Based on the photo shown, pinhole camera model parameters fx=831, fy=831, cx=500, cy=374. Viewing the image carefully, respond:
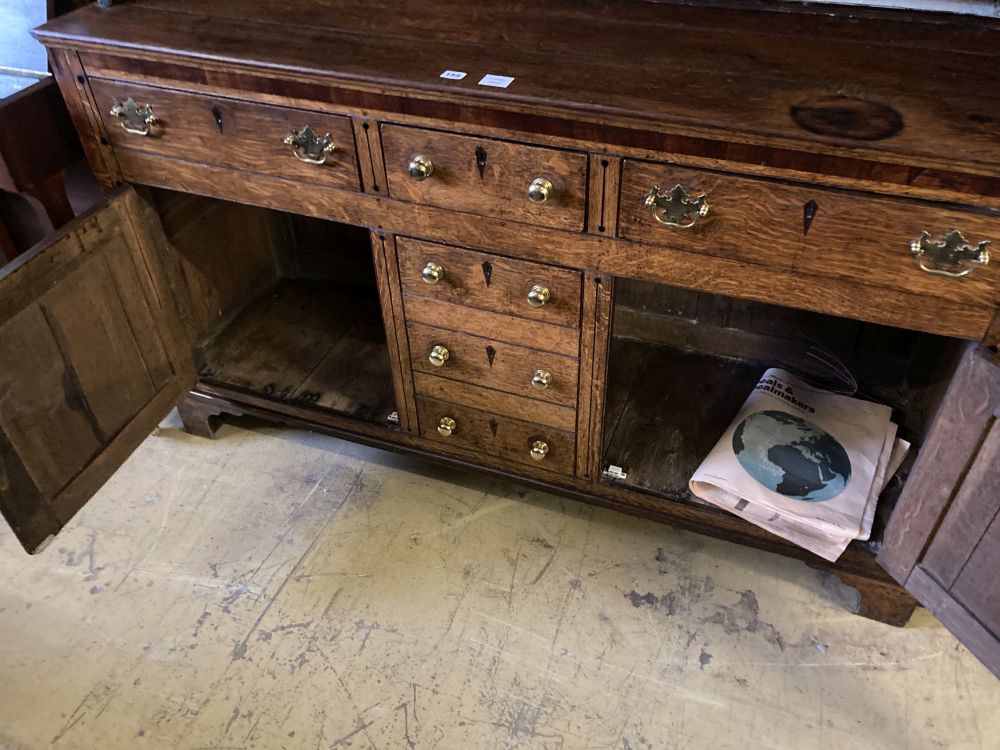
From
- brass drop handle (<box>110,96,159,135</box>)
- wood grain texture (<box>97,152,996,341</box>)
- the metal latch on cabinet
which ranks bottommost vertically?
the metal latch on cabinet

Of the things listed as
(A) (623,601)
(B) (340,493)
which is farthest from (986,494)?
(B) (340,493)

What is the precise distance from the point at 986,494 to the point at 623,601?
0.66 metres

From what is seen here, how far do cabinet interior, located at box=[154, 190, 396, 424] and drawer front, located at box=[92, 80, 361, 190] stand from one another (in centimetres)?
21

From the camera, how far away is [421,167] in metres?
1.28

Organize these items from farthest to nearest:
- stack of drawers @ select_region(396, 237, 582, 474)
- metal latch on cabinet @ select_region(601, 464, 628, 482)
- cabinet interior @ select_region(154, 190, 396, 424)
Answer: cabinet interior @ select_region(154, 190, 396, 424)
metal latch on cabinet @ select_region(601, 464, 628, 482)
stack of drawers @ select_region(396, 237, 582, 474)

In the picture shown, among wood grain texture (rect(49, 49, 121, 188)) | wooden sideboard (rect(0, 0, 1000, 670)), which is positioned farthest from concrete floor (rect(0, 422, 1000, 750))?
wood grain texture (rect(49, 49, 121, 188))

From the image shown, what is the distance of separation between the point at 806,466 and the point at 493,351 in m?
0.61

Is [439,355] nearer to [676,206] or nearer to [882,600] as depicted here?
[676,206]

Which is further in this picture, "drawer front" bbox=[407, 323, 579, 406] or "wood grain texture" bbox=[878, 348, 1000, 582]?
"drawer front" bbox=[407, 323, 579, 406]

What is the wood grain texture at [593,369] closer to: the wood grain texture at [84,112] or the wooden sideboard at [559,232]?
the wooden sideboard at [559,232]

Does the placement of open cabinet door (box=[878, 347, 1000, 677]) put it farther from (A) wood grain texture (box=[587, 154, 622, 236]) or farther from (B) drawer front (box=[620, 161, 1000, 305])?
(A) wood grain texture (box=[587, 154, 622, 236])

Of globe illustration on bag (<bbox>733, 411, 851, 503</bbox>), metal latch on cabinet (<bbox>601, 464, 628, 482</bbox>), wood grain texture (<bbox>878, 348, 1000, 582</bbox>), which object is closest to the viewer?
wood grain texture (<bbox>878, 348, 1000, 582</bbox>)

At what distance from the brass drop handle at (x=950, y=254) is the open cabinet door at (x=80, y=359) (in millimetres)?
1323

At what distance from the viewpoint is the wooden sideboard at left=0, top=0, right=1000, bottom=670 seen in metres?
1.12
